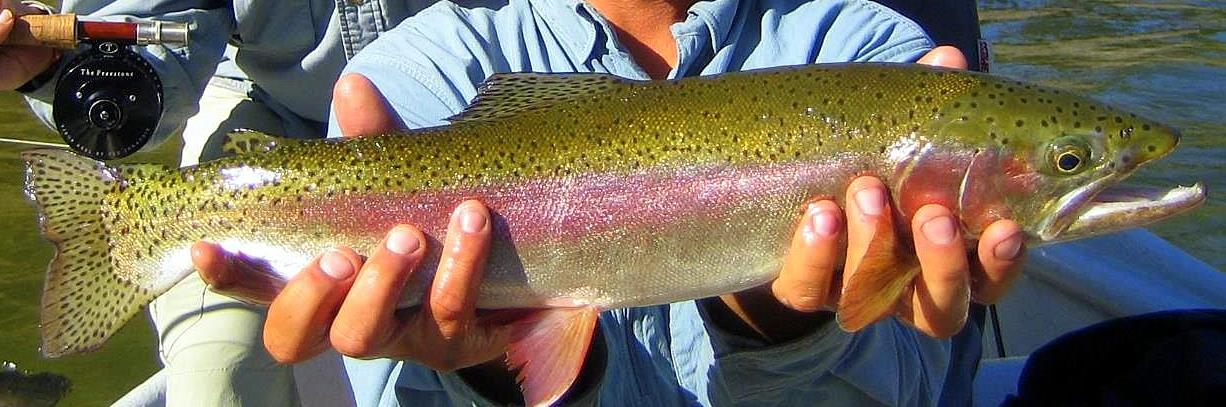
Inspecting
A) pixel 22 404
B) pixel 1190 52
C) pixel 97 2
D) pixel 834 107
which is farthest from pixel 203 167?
pixel 1190 52

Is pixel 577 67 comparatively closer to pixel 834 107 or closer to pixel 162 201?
pixel 834 107

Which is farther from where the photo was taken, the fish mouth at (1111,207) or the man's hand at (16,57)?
the man's hand at (16,57)

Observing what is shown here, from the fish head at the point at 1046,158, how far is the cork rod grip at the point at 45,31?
242 centimetres

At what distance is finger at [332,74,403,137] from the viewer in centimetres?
215

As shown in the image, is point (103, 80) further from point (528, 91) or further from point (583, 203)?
point (583, 203)

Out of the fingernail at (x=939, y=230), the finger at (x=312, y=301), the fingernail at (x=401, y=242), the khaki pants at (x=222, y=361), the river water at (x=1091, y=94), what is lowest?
the river water at (x=1091, y=94)

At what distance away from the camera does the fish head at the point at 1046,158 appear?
78.9 inches

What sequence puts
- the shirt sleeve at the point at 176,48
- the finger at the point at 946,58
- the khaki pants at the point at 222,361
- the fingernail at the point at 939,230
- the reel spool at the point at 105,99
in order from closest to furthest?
the fingernail at the point at 939,230 → the finger at the point at 946,58 → the khaki pants at the point at 222,361 → the reel spool at the point at 105,99 → the shirt sleeve at the point at 176,48

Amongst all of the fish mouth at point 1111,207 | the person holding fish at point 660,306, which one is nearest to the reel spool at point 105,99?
the person holding fish at point 660,306

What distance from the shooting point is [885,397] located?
7.85 feet

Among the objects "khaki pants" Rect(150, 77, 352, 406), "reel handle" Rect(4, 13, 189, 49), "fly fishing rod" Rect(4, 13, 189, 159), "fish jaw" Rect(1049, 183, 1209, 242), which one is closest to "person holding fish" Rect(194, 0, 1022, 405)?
"fish jaw" Rect(1049, 183, 1209, 242)

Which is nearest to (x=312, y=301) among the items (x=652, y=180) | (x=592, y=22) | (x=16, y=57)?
(x=652, y=180)

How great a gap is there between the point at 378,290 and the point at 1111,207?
114cm

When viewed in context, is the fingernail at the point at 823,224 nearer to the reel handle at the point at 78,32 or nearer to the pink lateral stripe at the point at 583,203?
the pink lateral stripe at the point at 583,203
